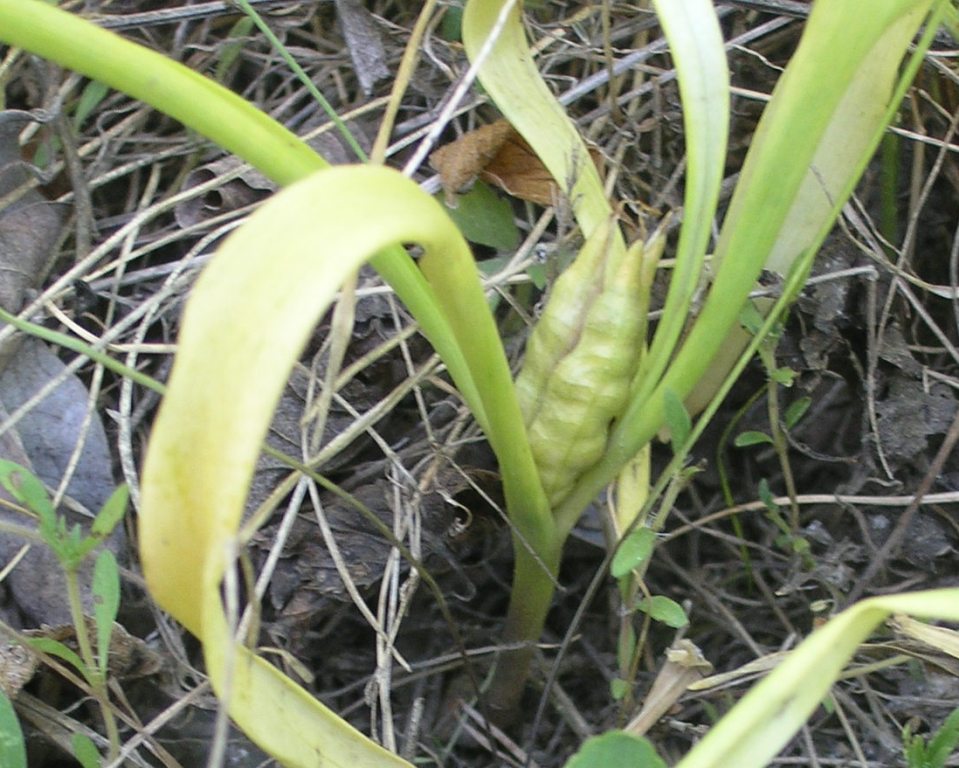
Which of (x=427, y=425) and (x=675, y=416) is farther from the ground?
(x=675, y=416)

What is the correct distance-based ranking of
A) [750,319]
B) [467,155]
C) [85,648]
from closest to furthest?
1. [85,648]
2. [750,319]
3. [467,155]

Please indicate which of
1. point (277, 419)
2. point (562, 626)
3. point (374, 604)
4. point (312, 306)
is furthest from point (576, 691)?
point (312, 306)

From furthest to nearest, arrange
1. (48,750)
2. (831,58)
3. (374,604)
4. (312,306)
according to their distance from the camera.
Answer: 1. (374,604)
2. (48,750)
3. (831,58)
4. (312,306)

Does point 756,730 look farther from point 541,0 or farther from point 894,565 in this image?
point 541,0

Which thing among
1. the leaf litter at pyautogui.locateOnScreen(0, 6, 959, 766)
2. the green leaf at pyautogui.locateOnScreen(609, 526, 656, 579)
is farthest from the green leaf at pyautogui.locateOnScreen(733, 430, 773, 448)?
the green leaf at pyautogui.locateOnScreen(609, 526, 656, 579)

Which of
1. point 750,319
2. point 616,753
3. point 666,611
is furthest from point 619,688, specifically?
point 750,319

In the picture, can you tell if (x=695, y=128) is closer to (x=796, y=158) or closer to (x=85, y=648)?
(x=796, y=158)

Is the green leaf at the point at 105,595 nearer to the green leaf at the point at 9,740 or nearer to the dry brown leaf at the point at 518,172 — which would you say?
the green leaf at the point at 9,740
